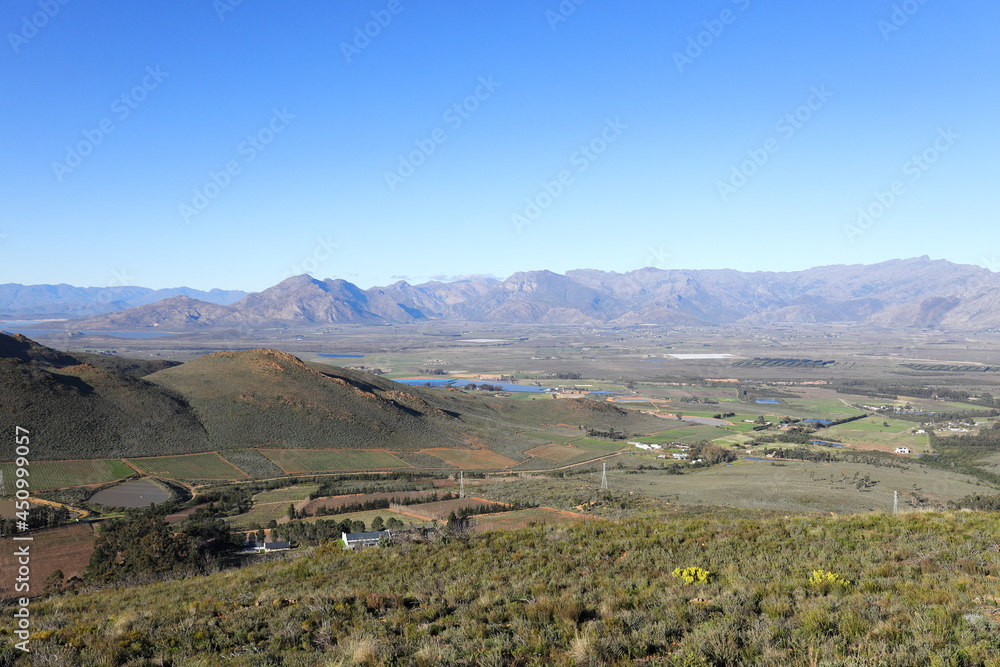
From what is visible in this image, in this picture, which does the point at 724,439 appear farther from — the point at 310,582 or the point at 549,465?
the point at 310,582

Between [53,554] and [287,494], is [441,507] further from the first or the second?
[53,554]

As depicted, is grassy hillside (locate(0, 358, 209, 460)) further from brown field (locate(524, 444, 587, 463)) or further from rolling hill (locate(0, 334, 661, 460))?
brown field (locate(524, 444, 587, 463))

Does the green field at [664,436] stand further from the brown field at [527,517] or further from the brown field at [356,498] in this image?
the brown field at [527,517]

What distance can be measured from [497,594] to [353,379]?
303 feet

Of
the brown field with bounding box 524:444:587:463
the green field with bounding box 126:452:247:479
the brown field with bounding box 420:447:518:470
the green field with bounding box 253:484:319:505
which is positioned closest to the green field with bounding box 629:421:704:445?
the brown field with bounding box 524:444:587:463

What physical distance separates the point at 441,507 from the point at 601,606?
110 feet

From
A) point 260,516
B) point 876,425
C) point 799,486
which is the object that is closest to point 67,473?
point 260,516

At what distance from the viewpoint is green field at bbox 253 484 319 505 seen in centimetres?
4986

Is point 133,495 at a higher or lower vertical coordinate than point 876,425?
higher

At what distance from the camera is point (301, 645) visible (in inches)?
388

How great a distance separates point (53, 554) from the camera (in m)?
30.4

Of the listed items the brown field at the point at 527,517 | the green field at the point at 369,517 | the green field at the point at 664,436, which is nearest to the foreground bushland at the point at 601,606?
the brown field at the point at 527,517

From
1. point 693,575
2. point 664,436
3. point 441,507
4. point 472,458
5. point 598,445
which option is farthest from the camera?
point 664,436

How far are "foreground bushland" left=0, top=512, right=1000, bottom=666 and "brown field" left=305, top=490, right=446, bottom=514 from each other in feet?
93.3
